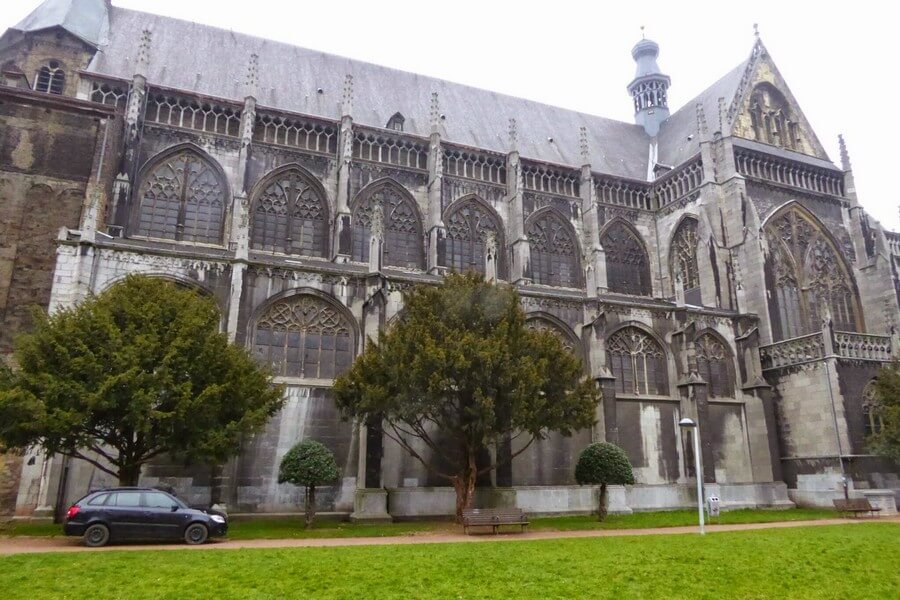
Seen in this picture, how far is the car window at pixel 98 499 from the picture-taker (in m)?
14.5

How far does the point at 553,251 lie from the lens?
35.4 metres

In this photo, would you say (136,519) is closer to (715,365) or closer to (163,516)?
(163,516)

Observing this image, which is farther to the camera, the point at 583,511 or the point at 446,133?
the point at 446,133

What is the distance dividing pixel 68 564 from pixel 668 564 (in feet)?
33.8

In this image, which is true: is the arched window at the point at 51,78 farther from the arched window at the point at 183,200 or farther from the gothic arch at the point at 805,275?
the gothic arch at the point at 805,275

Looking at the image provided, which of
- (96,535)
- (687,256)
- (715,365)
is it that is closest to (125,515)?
(96,535)

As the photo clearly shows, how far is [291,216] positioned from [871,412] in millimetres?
26028

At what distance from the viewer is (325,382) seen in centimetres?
2281

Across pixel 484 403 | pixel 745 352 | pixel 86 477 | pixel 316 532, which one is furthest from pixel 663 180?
pixel 86 477

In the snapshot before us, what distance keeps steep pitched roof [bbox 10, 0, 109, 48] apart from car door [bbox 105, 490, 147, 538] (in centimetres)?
2392

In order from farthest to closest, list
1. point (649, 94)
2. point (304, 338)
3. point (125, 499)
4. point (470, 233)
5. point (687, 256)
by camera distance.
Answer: point (649, 94) → point (687, 256) → point (470, 233) → point (304, 338) → point (125, 499)

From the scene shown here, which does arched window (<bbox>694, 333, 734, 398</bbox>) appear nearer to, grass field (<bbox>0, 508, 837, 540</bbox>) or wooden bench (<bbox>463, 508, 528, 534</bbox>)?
grass field (<bbox>0, 508, 837, 540</bbox>)

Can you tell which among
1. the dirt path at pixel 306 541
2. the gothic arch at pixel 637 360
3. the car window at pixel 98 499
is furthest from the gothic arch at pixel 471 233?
the car window at pixel 98 499

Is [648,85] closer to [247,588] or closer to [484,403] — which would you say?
[484,403]
